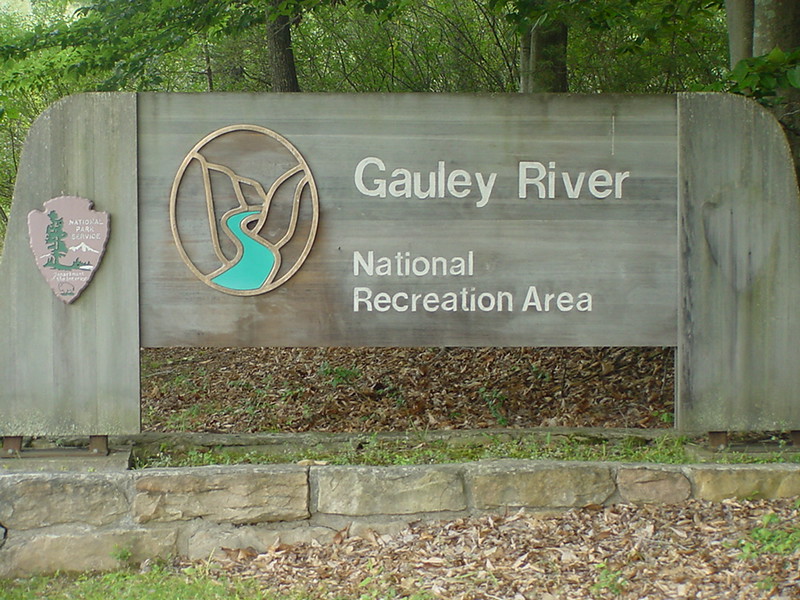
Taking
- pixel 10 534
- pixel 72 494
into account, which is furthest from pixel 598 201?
pixel 10 534

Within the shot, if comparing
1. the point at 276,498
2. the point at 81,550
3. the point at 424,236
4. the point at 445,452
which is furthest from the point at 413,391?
the point at 81,550

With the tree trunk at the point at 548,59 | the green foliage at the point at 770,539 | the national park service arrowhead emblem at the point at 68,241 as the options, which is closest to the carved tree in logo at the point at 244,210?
the national park service arrowhead emblem at the point at 68,241

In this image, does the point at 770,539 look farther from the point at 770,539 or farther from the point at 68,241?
the point at 68,241

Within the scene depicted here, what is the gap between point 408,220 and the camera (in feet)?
14.6

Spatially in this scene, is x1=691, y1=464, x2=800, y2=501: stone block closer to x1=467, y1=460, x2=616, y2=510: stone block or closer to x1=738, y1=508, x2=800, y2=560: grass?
x1=738, y1=508, x2=800, y2=560: grass

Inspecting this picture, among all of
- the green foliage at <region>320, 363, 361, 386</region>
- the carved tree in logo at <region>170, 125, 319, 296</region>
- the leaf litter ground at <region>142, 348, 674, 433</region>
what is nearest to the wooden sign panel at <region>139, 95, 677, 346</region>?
the carved tree in logo at <region>170, 125, 319, 296</region>

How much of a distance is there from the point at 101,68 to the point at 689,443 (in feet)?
24.2

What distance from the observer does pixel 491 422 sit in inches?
258

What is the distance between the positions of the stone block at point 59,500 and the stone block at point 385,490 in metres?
1.03

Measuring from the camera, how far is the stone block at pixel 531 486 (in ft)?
13.9

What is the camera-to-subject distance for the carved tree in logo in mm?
4328

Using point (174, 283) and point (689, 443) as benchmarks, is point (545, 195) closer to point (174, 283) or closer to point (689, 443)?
point (689, 443)

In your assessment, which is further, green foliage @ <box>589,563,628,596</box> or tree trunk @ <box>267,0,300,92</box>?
tree trunk @ <box>267,0,300,92</box>

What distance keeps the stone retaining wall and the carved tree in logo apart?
1.06m
